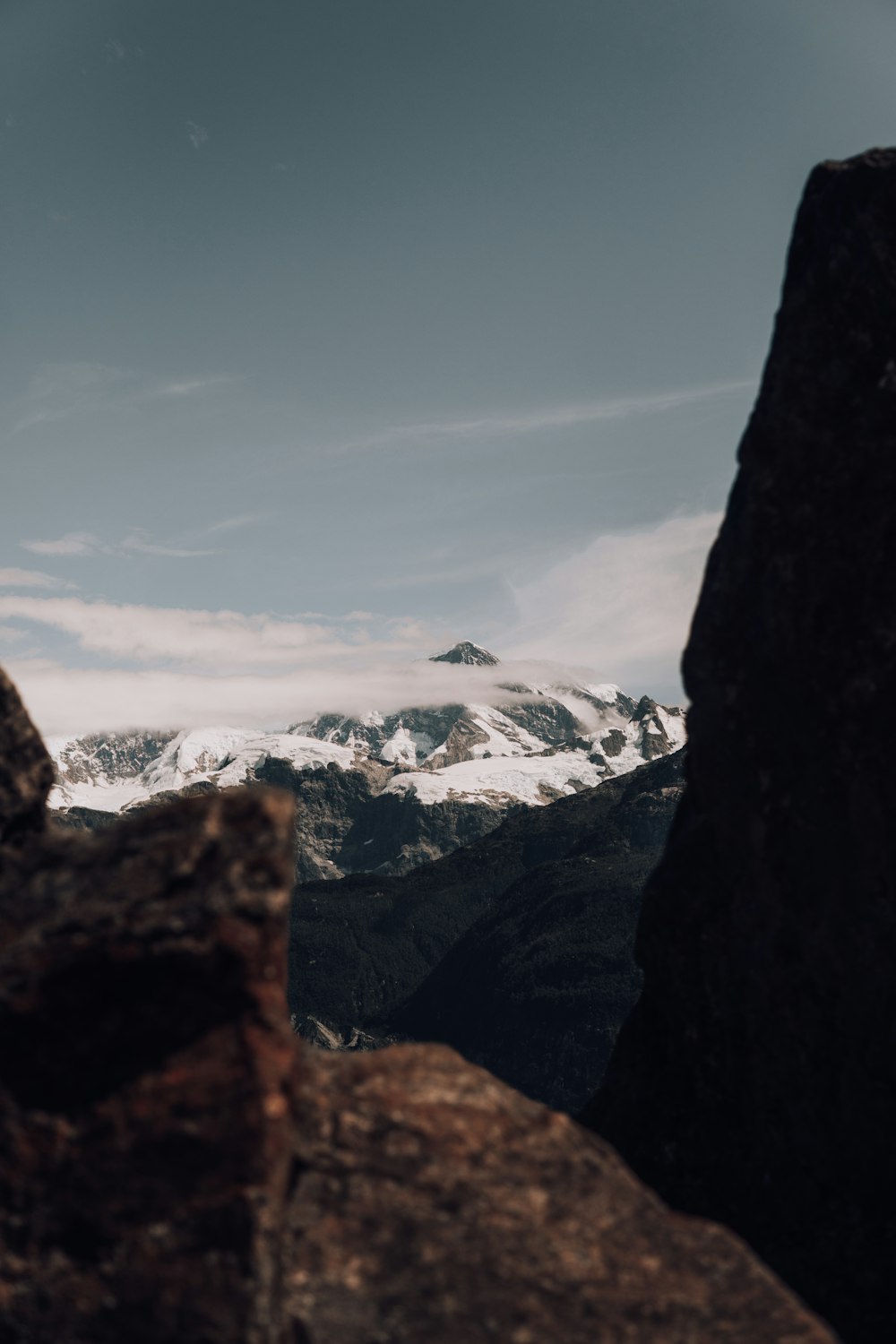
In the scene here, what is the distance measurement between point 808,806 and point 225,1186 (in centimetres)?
900

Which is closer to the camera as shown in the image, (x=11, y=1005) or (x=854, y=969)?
(x=11, y=1005)

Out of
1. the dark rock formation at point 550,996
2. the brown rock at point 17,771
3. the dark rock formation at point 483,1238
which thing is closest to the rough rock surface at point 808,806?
the dark rock formation at point 483,1238

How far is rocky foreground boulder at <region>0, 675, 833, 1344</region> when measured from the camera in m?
8.42

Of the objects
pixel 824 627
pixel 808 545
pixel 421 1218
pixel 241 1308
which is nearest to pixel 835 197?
pixel 808 545

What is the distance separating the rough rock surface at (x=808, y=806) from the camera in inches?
551

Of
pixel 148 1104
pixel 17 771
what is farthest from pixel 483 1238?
pixel 17 771

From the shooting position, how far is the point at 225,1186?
27.8ft

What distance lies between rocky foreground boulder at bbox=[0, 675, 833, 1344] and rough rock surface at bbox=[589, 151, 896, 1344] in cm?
538

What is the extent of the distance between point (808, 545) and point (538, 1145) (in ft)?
27.5

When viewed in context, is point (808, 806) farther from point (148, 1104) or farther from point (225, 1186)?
point (148, 1104)

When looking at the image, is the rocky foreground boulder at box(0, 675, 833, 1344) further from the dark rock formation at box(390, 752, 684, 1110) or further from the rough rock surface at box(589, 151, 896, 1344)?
the dark rock formation at box(390, 752, 684, 1110)

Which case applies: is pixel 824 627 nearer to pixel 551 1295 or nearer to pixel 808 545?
pixel 808 545

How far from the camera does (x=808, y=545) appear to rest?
48.1 feet

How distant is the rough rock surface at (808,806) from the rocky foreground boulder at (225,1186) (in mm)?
5380
